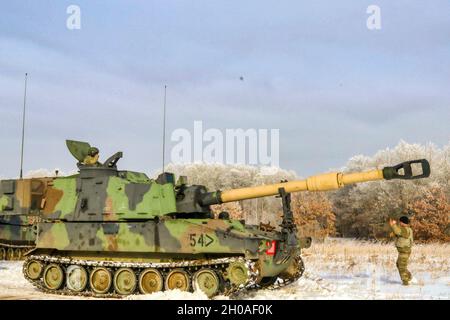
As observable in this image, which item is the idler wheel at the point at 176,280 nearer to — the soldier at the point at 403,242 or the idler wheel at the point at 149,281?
the idler wheel at the point at 149,281

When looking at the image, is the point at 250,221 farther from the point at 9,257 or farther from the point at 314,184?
the point at 314,184

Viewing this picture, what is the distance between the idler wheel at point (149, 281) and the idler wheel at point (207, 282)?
0.84 metres

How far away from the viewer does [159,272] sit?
13.0 m

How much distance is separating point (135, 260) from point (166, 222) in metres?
1.18

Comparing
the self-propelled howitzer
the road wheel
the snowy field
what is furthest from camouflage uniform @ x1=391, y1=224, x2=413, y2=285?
the road wheel

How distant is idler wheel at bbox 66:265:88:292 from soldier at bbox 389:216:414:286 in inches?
283

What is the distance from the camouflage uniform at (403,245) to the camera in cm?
1426

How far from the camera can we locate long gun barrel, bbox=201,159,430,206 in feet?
37.8

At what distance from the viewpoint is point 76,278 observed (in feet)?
45.8

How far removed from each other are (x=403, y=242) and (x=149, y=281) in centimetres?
590

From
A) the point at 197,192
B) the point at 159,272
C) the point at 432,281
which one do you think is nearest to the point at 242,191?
the point at 197,192

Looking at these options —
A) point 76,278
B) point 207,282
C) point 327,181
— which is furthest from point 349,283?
point 76,278

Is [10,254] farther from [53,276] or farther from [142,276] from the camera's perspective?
[142,276]

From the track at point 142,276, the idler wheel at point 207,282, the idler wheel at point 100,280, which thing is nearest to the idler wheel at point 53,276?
the track at point 142,276
